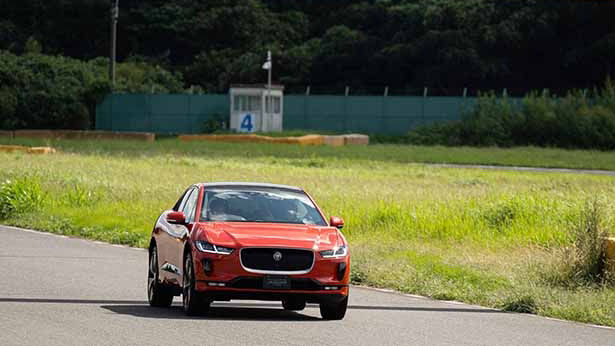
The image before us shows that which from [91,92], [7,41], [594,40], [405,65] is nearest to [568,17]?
[594,40]

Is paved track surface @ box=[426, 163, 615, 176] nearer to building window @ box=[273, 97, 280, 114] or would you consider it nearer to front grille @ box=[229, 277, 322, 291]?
building window @ box=[273, 97, 280, 114]

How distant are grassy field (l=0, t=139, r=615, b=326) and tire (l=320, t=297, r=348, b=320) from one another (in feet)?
8.28

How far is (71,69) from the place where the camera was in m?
78.7

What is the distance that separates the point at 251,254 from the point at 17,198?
16.8 meters

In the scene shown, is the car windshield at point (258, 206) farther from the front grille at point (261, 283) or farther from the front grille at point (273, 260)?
the front grille at point (261, 283)

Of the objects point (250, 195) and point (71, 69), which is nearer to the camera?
point (250, 195)

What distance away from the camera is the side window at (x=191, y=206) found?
15.2 m

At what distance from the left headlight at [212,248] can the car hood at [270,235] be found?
0.14 ft

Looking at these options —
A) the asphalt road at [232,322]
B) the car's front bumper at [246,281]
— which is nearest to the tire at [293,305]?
the asphalt road at [232,322]

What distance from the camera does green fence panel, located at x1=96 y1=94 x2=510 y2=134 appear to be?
7200 cm

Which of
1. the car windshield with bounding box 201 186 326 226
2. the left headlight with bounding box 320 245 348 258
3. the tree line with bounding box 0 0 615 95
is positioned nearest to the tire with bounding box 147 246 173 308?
the car windshield with bounding box 201 186 326 226

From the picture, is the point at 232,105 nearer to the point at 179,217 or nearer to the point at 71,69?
the point at 71,69

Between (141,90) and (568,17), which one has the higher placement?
(568,17)

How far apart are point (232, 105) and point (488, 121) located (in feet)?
44.2
